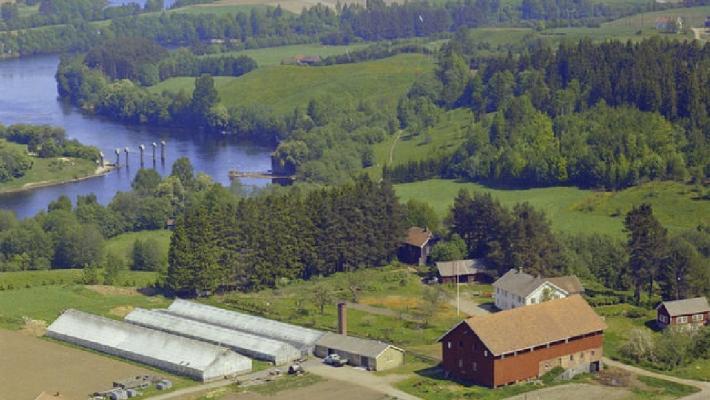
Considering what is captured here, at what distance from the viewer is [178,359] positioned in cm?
6731

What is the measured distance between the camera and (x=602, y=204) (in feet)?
336

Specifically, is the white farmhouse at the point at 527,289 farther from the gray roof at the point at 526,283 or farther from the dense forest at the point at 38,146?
the dense forest at the point at 38,146

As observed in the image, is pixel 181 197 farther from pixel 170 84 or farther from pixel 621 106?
pixel 170 84

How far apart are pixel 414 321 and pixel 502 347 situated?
11.8m

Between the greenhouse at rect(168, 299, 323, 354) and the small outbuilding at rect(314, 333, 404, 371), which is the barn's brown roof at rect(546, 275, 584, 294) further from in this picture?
the greenhouse at rect(168, 299, 323, 354)

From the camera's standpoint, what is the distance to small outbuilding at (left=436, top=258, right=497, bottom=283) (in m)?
83.6

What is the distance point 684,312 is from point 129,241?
140 ft

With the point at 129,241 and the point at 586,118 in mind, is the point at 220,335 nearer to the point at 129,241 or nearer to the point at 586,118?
the point at 129,241

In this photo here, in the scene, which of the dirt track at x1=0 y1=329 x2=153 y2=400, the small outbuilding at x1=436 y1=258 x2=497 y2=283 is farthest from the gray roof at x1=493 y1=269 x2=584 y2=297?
the dirt track at x1=0 y1=329 x2=153 y2=400

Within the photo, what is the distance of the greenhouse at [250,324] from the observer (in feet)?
231

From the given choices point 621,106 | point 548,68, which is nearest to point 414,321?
point 621,106

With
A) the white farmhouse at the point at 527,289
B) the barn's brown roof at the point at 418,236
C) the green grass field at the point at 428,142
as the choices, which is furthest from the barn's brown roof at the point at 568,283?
the green grass field at the point at 428,142

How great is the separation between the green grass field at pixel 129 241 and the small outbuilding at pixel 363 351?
26.6 metres

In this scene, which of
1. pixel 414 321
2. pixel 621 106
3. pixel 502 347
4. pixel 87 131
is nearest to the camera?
pixel 502 347
